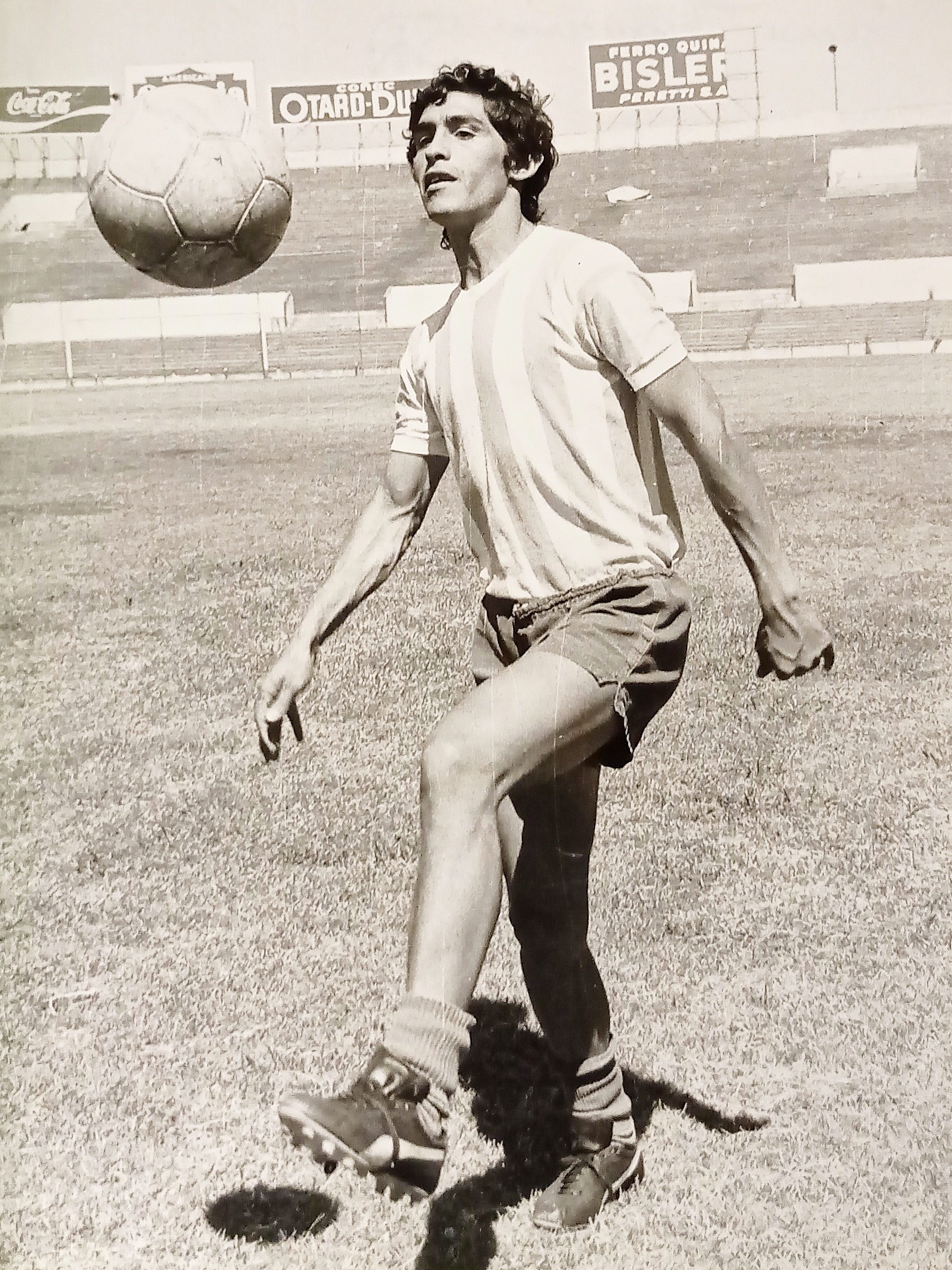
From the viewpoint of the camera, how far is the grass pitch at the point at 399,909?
245cm

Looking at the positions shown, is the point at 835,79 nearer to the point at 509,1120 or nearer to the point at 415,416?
the point at 415,416

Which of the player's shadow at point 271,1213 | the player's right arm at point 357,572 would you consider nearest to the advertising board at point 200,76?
the player's right arm at point 357,572

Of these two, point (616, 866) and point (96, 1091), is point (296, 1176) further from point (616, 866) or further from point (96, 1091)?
point (616, 866)

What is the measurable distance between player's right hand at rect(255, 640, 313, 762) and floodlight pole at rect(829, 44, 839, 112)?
5.43 ft

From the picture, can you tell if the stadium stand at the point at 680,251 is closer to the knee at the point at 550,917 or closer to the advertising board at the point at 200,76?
the advertising board at the point at 200,76

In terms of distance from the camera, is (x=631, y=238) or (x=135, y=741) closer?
(x=135, y=741)

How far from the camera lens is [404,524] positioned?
2.56 meters

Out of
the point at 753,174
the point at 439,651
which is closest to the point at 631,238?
the point at 753,174

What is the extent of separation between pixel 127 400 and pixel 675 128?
284 inches

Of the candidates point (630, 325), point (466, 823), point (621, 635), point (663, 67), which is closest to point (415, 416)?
point (630, 325)

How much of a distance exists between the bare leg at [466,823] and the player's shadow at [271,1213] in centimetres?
78

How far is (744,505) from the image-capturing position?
2176mm

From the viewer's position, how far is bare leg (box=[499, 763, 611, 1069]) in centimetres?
241

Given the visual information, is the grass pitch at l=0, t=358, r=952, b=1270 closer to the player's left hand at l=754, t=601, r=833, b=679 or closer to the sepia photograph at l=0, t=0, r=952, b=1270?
the sepia photograph at l=0, t=0, r=952, b=1270
